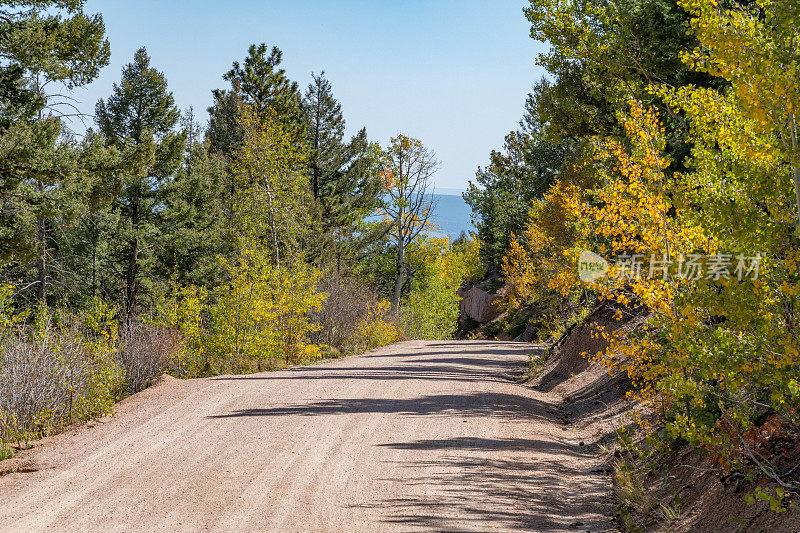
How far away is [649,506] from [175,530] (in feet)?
13.2

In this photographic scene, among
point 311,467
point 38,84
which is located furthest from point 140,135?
point 311,467

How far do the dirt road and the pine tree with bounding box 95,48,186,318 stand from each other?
17546 millimetres

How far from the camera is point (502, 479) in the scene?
638cm

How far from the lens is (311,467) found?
6.71 m

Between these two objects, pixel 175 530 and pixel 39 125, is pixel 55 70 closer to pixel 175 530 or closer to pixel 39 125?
pixel 39 125

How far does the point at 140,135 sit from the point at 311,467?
74.9 feet

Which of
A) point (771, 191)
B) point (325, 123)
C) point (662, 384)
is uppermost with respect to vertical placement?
point (325, 123)

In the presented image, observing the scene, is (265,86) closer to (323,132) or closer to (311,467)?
(323,132)

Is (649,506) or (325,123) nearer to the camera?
(649,506)

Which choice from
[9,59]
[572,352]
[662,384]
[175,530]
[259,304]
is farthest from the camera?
[259,304]

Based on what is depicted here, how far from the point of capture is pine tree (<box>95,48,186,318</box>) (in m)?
25.8

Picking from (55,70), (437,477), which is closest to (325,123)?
(55,70)

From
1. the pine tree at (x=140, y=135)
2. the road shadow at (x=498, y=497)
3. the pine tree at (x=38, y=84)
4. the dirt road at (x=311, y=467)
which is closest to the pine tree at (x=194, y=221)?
the pine tree at (x=140, y=135)

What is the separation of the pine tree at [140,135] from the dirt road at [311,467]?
17.5 meters
